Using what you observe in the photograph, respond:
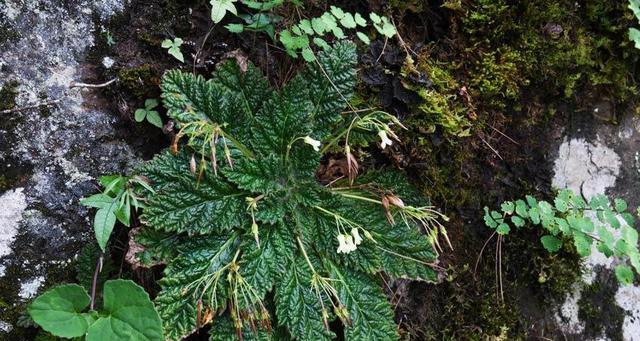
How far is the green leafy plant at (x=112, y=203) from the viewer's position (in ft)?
5.34

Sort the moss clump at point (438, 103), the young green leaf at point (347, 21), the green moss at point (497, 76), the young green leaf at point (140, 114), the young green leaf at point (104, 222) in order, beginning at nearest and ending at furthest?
the young green leaf at point (104, 222) < the young green leaf at point (140, 114) < the young green leaf at point (347, 21) < the moss clump at point (438, 103) < the green moss at point (497, 76)

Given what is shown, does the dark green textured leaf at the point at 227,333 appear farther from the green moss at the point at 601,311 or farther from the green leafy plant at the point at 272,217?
the green moss at the point at 601,311

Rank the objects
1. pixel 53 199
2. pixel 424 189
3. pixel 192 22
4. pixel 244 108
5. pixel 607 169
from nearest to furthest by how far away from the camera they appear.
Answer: pixel 53 199 → pixel 244 108 → pixel 192 22 → pixel 424 189 → pixel 607 169

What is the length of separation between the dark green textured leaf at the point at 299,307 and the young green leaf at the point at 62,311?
573 millimetres

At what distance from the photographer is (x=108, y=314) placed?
1574 mm

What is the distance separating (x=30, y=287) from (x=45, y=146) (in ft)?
1.43

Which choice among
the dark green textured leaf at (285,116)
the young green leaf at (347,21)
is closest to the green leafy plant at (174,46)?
the dark green textured leaf at (285,116)

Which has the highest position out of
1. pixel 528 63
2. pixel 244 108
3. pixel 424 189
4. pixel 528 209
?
pixel 244 108

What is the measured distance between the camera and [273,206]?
1825mm

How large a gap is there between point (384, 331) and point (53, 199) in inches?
45.4

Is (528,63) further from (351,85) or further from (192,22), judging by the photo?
(192,22)

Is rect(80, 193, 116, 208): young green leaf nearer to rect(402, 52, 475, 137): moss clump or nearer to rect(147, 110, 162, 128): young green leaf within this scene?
rect(147, 110, 162, 128): young green leaf

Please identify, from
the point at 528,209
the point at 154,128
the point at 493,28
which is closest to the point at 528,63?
the point at 493,28

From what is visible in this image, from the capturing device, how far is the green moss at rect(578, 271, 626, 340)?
2426 millimetres
